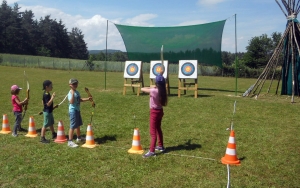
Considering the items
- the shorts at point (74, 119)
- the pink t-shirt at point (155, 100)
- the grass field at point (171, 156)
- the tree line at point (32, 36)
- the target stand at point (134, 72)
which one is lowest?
the grass field at point (171, 156)

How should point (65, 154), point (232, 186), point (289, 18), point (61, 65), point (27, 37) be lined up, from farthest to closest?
point (27, 37)
point (61, 65)
point (289, 18)
point (65, 154)
point (232, 186)

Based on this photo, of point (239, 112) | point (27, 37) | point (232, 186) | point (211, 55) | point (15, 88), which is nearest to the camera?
point (232, 186)

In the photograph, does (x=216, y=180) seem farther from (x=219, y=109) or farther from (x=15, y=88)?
(x=219, y=109)

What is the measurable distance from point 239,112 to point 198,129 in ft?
9.16

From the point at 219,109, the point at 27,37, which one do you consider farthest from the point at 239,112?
the point at 27,37

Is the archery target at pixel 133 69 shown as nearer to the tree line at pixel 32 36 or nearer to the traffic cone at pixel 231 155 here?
the traffic cone at pixel 231 155

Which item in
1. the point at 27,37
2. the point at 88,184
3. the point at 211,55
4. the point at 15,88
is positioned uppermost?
the point at 27,37

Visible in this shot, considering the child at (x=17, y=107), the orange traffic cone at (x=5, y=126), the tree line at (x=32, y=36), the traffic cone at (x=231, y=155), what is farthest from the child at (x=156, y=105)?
the tree line at (x=32, y=36)

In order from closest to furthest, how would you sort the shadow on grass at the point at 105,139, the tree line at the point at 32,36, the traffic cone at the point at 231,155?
1. the traffic cone at the point at 231,155
2. the shadow on grass at the point at 105,139
3. the tree line at the point at 32,36

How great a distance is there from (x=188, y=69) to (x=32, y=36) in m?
83.4

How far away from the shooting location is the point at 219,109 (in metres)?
10.6

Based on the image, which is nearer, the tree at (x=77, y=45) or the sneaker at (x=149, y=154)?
the sneaker at (x=149, y=154)

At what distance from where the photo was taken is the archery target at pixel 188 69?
13.8m

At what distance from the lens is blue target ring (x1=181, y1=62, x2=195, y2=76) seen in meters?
13.9
